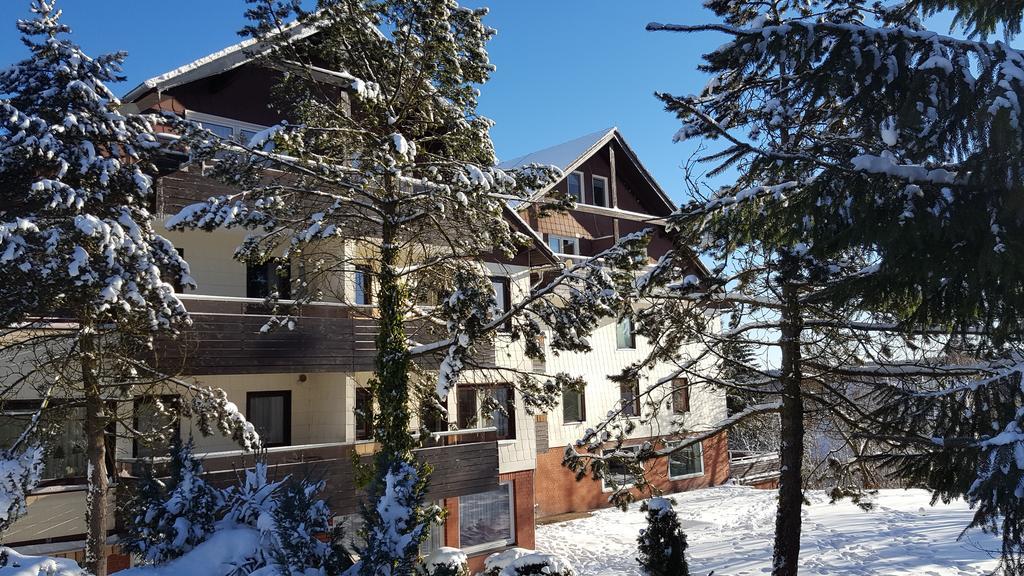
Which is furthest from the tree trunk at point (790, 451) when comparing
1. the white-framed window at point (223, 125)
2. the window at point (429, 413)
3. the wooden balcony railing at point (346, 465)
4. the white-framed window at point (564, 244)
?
the white-framed window at point (564, 244)

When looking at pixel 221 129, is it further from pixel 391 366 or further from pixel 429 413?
pixel 429 413

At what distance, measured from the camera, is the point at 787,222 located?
6762mm

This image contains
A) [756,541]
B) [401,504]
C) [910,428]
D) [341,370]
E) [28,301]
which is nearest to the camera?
[401,504]

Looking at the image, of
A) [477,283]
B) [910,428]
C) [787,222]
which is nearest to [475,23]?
[477,283]

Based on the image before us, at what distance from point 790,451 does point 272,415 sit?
10625mm

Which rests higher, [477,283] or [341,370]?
[477,283]

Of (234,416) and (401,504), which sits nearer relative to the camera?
(401,504)

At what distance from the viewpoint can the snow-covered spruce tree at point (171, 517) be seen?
233 inches

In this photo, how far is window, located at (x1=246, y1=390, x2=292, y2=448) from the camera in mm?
15133

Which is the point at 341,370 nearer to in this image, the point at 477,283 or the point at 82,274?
the point at 477,283

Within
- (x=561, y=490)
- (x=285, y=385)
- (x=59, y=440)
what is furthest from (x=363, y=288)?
(x=561, y=490)

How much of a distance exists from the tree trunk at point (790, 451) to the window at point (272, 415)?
10262 millimetres

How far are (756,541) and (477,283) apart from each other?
10130 millimetres

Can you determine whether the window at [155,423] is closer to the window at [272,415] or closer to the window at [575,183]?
the window at [272,415]
